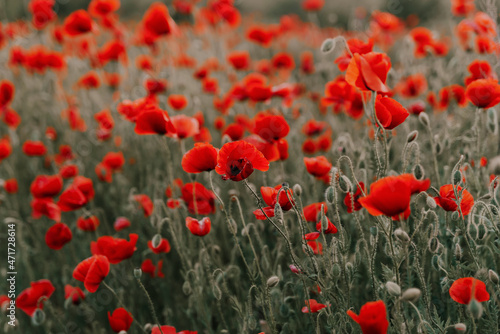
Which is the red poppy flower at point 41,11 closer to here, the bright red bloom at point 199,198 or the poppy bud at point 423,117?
the bright red bloom at point 199,198

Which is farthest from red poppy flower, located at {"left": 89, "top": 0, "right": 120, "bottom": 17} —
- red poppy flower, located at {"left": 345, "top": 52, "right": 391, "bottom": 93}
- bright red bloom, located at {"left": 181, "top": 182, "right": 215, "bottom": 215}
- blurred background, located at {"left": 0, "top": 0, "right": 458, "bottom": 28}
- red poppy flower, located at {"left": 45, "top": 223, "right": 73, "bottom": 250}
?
blurred background, located at {"left": 0, "top": 0, "right": 458, "bottom": 28}

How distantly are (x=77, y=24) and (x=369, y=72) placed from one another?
2690 millimetres

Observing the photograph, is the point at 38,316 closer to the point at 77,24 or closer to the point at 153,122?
the point at 153,122

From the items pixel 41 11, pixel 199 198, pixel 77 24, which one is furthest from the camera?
pixel 41 11

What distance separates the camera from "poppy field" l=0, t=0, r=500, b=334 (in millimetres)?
1372

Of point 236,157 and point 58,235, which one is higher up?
point 236,157

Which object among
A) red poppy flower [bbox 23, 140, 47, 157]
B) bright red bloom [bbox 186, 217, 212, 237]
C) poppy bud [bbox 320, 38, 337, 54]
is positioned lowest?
red poppy flower [bbox 23, 140, 47, 157]

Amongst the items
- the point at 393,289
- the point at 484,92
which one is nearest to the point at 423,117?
the point at 484,92

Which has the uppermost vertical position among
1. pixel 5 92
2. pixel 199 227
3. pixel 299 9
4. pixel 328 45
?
pixel 328 45

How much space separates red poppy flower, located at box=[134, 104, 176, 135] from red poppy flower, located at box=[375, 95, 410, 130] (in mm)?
824

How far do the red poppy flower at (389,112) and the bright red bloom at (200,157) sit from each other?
550 mm

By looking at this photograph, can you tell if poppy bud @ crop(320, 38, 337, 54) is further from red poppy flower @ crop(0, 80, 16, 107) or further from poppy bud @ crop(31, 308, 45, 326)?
red poppy flower @ crop(0, 80, 16, 107)

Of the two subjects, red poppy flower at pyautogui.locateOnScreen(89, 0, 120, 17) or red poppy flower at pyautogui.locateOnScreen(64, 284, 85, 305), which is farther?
red poppy flower at pyautogui.locateOnScreen(89, 0, 120, 17)

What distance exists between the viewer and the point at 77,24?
324 cm
